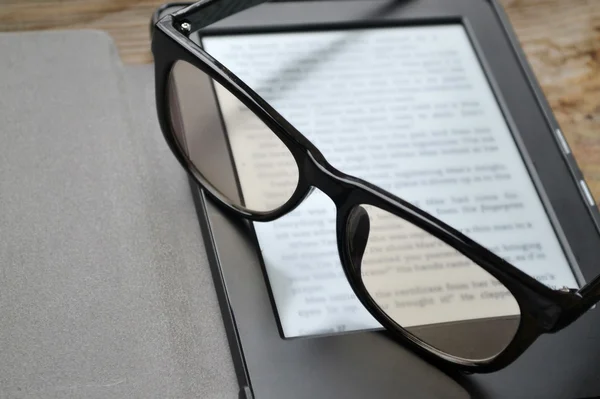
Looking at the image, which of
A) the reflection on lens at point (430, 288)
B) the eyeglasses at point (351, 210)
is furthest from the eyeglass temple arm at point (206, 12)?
the reflection on lens at point (430, 288)

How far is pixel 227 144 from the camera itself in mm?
392

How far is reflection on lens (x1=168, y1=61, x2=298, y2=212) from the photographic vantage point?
38 cm

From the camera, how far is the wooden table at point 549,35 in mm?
439

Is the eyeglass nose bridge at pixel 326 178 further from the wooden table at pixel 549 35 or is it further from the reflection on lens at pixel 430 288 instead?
the wooden table at pixel 549 35

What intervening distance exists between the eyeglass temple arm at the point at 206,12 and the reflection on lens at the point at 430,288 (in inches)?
5.1

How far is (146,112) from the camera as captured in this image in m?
0.41

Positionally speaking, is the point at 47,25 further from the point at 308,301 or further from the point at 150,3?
the point at 308,301

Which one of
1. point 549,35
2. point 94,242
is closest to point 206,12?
point 94,242

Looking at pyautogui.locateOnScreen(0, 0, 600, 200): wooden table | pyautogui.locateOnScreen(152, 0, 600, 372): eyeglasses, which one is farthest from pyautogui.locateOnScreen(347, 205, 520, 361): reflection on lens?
pyautogui.locateOnScreen(0, 0, 600, 200): wooden table

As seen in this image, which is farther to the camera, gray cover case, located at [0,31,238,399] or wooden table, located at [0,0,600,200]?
wooden table, located at [0,0,600,200]

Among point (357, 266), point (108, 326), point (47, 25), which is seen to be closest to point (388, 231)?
point (357, 266)

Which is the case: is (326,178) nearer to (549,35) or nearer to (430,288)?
(430,288)

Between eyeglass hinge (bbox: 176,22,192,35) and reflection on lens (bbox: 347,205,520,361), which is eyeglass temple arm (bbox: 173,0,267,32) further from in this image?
reflection on lens (bbox: 347,205,520,361)

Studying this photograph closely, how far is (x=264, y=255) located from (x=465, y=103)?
16 centimetres
